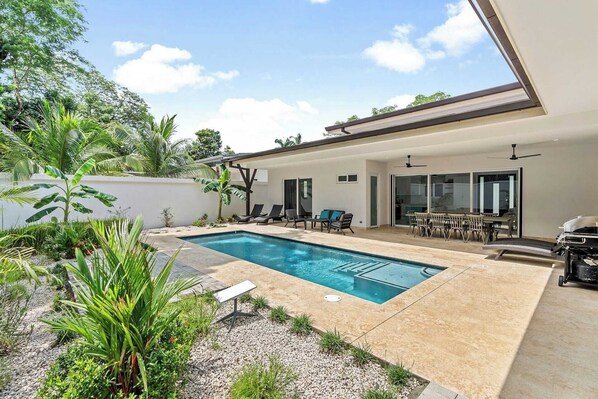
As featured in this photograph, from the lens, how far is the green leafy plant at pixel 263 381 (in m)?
2.40

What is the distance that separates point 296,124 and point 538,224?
27858 millimetres

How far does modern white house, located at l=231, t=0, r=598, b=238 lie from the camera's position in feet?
10.9

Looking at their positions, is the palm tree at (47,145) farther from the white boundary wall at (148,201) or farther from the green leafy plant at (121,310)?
the green leafy plant at (121,310)

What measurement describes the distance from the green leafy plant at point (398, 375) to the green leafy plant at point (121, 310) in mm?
2128

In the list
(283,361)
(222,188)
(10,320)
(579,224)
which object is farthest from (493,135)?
(222,188)

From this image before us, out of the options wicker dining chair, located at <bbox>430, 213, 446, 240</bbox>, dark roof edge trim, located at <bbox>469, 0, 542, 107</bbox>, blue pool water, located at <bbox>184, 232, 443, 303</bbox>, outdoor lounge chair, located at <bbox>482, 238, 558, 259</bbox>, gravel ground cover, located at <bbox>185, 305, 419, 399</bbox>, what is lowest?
blue pool water, located at <bbox>184, 232, 443, 303</bbox>

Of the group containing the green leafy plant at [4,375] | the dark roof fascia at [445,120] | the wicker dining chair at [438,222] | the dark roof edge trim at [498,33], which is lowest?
the green leafy plant at [4,375]

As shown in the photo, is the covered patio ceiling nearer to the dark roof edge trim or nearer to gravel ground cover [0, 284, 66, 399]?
the dark roof edge trim

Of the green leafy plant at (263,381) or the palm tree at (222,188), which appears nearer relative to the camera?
the green leafy plant at (263,381)

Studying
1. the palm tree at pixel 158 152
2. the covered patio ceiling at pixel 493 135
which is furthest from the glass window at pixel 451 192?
the palm tree at pixel 158 152

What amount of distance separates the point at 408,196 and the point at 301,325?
11707 millimetres

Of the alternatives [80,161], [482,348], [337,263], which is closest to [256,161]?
[80,161]

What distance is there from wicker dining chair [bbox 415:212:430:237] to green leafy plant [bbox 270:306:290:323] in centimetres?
869

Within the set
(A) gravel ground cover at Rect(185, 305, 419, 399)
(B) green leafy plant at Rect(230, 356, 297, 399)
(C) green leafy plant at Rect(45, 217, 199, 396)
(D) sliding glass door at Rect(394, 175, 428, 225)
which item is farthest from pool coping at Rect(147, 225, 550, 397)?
(D) sliding glass door at Rect(394, 175, 428, 225)
